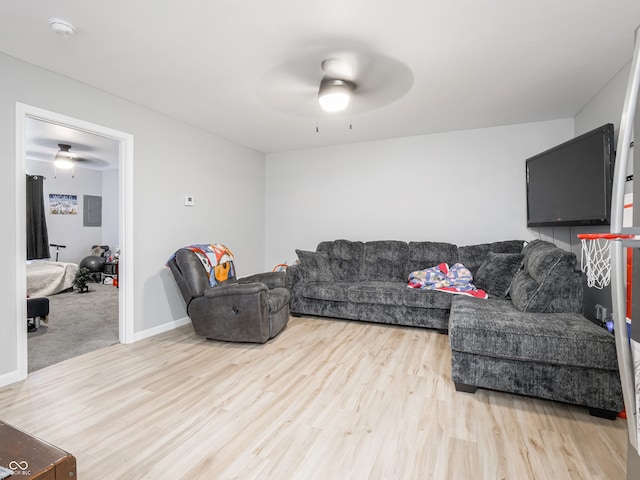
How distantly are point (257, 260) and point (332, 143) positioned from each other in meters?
2.29

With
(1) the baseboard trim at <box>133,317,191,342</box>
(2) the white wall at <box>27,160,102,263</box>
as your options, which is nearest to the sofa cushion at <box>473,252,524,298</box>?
(1) the baseboard trim at <box>133,317,191,342</box>

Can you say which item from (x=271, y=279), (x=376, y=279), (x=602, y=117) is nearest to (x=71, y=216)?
(x=271, y=279)

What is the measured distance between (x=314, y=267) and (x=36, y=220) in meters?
5.37

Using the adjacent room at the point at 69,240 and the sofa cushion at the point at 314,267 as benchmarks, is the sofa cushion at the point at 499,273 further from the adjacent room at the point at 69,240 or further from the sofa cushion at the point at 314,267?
the adjacent room at the point at 69,240

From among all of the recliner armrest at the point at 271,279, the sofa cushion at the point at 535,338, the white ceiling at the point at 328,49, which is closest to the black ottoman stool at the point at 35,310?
the recliner armrest at the point at 271,279

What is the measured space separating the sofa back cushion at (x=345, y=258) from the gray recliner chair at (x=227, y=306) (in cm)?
133

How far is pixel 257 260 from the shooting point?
5.24m

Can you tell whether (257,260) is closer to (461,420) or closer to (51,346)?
(51,346)

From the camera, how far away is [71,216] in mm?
6535

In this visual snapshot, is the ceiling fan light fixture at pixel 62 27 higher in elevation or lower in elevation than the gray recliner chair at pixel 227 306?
higher

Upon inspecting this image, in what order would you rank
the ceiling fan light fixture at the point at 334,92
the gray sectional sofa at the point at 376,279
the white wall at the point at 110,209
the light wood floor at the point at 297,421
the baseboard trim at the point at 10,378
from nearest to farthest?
the light wood floor at the point at 297,421 → the baseboard trim at the point at 10,378 → the ceiling fan light fixture at the point at 334,92 → the gray sectional sofa at the point at 376,279 → the white wall at the point at 110,209

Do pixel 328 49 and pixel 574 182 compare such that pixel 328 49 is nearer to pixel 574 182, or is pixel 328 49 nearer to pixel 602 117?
pixel 574 182

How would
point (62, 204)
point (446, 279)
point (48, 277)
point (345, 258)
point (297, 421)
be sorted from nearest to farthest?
point (297, 421) < point (446, 279) < point (345, 258) < point (48, 277) < point (62, 204)

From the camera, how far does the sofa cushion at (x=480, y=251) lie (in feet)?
12.0
